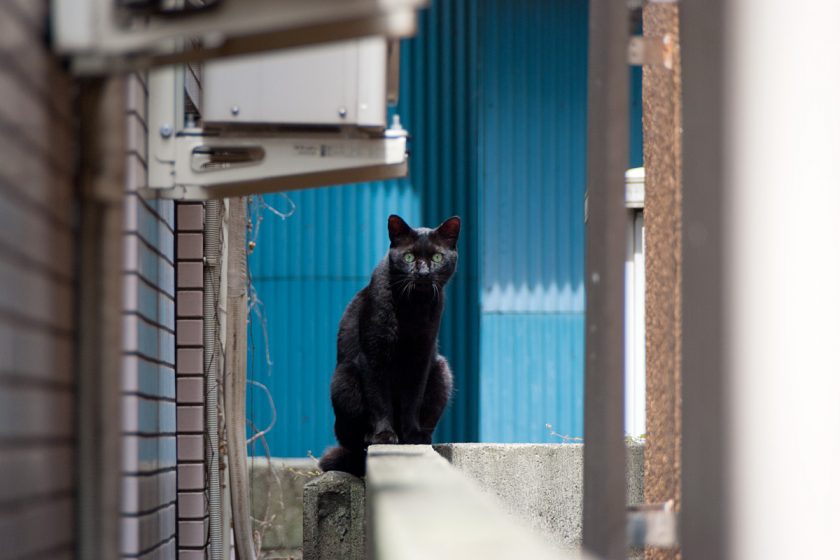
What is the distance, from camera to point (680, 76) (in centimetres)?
211

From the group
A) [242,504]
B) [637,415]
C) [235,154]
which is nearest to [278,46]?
[235,154]

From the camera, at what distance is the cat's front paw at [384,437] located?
456 centimetres

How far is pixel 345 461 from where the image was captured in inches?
181

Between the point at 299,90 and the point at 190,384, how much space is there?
1.17 m

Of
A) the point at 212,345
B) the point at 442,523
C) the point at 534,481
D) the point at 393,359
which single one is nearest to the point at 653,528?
the point at 442,523

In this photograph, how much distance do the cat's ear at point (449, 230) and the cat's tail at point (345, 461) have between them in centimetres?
119

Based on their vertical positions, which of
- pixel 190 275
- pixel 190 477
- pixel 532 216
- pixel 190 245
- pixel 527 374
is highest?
pixel 532 216

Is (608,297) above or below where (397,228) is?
below

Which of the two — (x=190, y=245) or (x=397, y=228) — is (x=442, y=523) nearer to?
(x=190, y=245)

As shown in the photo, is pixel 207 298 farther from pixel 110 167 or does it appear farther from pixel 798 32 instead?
pixel 798 32

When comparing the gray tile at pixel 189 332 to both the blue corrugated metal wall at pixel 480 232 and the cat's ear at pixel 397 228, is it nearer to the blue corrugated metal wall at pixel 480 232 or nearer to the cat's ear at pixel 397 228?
the cat's ear at pixel 397 228

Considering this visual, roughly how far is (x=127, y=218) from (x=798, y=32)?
1.45 meters

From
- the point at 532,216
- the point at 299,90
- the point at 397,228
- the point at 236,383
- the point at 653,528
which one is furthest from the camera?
the point at 532,216

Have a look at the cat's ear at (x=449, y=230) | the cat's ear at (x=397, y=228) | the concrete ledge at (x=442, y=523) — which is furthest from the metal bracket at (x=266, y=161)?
the cat's ear at (x=449, y=230)
